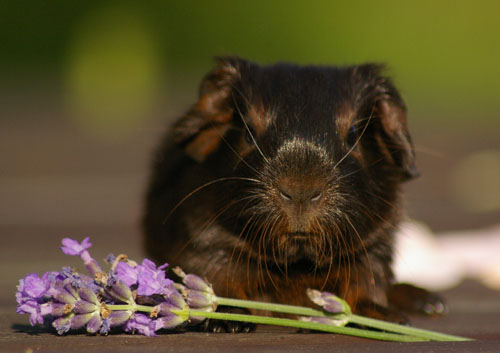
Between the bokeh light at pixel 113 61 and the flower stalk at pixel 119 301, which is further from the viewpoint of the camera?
the bokeh light at pixel 113 61

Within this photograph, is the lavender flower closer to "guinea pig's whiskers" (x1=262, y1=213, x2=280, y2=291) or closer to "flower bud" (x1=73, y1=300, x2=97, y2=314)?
"flower bud" (x1=73, y1=300, x2=97, y2=314)

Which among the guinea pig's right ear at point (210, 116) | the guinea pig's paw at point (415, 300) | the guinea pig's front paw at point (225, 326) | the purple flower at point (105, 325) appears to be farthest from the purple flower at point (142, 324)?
the guinea pig's paw at point (415, 300)

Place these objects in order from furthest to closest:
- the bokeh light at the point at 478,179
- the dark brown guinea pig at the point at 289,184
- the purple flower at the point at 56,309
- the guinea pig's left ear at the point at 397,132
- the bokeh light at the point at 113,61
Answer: the bokeh light at the point at 113,61, the bokeh light at the point at 478,179, the guinea pig's left ear at the point at 397,132, the dark brown guinea pig at the point at 289,184, the purple flower at the point at 56,309

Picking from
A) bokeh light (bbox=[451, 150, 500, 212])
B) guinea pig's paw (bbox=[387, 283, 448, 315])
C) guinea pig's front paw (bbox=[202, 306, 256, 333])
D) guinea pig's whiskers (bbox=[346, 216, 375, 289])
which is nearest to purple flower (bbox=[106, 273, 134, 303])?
guinea pig's front paw (bbox=[202, 306, 256, 333])

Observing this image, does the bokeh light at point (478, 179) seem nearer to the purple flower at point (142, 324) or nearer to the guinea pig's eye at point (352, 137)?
the guinea pig's eye at point (352, 137)

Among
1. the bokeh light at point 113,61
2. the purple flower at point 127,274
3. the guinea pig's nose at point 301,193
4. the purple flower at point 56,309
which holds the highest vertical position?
the bokeh light at point 113,61

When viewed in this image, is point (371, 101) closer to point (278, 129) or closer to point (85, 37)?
point (278, 129)

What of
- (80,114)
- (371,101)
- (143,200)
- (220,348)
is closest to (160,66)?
(80,114)
